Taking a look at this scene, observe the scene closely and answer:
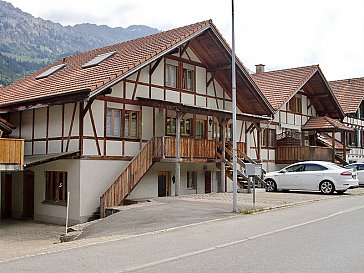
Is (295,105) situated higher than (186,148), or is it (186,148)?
(295,105)

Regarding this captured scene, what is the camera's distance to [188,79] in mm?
26672

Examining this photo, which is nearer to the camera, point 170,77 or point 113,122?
point 113,122

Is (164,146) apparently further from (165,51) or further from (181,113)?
(165,51)

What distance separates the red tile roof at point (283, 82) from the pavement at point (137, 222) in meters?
12.4

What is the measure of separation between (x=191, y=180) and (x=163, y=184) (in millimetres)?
2382

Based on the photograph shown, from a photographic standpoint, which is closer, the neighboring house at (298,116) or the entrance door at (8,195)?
the entrance door at (8,195)

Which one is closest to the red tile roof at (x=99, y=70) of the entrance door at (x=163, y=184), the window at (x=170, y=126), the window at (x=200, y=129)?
the window at (x=170, y=126)

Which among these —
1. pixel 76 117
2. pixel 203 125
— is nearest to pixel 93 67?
pixel 76 117

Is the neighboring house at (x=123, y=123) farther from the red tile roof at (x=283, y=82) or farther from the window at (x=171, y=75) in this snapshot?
the red tile roof at (x=283, y=82)

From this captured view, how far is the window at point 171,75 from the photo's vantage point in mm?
25328

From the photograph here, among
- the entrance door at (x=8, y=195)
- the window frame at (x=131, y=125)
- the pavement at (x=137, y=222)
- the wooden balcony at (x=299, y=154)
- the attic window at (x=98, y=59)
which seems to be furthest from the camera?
the wooden balcony at (x=299, y=154)

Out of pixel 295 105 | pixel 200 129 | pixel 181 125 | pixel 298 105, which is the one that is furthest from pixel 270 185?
pixel 298 105

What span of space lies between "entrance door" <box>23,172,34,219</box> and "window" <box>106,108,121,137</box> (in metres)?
4.84

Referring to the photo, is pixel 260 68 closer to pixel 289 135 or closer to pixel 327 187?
pixel 289 135
